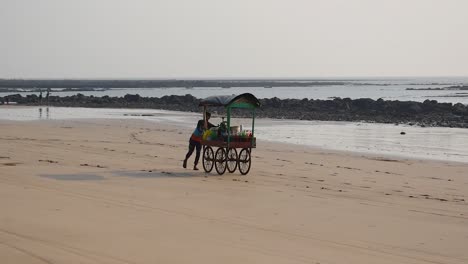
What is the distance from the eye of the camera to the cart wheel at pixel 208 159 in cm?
1648

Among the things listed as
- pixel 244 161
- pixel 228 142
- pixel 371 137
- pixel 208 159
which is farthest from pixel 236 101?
pixel 371 137

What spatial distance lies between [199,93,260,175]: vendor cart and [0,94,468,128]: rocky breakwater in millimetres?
23180

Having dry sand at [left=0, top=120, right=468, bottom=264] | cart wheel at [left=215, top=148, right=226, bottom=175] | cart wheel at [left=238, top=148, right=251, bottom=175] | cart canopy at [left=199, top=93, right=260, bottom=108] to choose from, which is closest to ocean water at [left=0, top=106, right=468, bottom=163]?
dry sand at [left=0, top=120, right=468, bottom=264]

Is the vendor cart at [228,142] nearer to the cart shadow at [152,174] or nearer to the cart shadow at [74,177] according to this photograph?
the cart shadow at [152,174]

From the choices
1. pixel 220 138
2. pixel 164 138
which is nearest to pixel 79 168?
pixel 220 138

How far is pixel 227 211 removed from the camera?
1100 cm

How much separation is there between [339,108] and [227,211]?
42.3m

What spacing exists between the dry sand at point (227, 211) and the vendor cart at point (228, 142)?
36 cm

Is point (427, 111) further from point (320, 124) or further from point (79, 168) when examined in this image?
point (79, 168)

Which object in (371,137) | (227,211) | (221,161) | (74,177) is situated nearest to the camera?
(227,211)

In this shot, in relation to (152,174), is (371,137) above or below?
below

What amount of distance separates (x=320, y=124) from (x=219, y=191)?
2552cm

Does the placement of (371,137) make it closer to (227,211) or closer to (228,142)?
(228,142)

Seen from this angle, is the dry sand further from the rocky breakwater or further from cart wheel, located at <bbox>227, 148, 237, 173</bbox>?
the rocky breakwater
